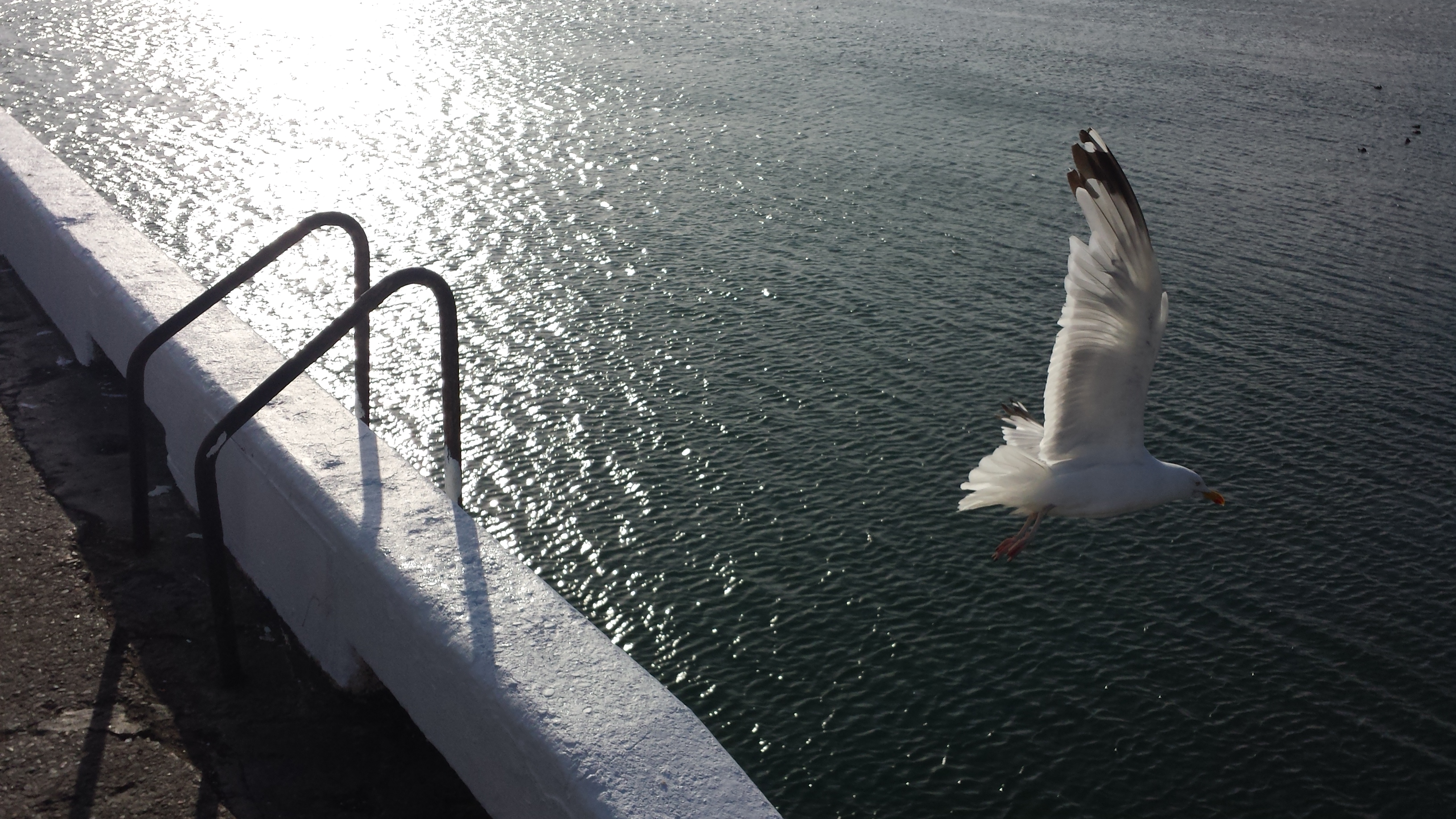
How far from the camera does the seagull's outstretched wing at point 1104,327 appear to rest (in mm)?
4254

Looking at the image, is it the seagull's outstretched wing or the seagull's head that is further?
the seagull's head

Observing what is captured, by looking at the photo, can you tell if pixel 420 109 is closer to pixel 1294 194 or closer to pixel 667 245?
pixel 667 245

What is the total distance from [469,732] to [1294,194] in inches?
484

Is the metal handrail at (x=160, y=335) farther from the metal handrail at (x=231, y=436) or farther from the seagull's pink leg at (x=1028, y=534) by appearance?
the seagull's pink leg at (x=1028, y=534)

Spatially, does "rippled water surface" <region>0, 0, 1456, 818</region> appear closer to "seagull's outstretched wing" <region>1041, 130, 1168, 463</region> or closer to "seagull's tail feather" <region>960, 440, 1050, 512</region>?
"seagull's tail feather" <region>960, 440, 1050, 512</region>

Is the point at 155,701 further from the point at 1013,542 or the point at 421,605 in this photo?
the point at 1013,542

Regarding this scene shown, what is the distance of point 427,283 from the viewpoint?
3.73 m

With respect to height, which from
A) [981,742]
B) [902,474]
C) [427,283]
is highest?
[427,283]

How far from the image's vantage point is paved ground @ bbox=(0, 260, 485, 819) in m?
2.96

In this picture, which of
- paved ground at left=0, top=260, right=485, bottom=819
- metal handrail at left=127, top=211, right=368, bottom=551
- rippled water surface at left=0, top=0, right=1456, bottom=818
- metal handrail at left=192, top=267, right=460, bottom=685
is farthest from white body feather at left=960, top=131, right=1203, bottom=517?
paved ground at left=0, top=260, right=485, bottom=819

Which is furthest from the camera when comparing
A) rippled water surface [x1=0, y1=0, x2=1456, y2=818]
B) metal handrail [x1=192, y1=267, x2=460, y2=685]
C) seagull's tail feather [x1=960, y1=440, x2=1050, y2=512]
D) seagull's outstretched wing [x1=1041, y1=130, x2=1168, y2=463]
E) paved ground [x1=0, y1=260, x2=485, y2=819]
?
rippled water surface [x1=0, y1=0, x2=1456, y2=818]

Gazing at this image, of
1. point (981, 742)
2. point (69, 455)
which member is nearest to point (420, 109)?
point (69, 455)

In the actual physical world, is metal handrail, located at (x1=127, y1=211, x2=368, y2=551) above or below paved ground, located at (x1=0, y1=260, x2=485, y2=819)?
above

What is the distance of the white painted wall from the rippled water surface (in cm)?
217
